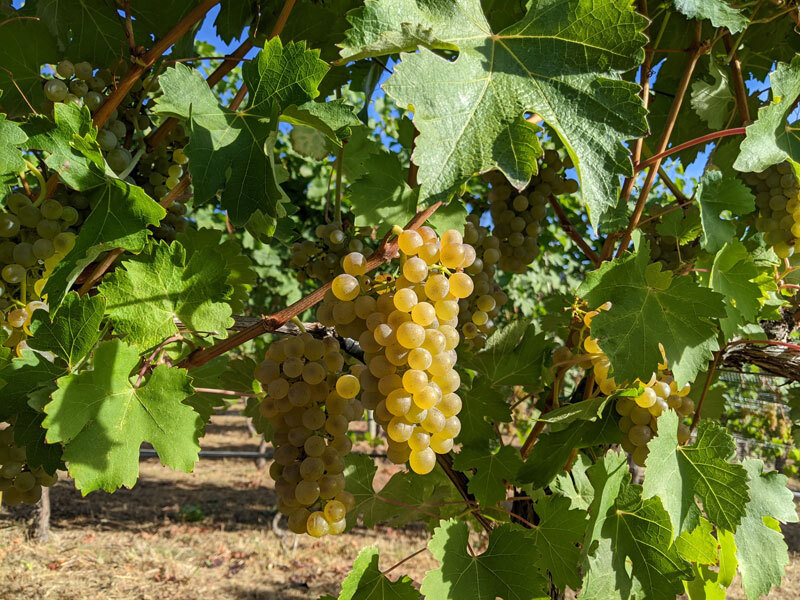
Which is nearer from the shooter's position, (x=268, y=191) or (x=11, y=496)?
(x=268, y=191)

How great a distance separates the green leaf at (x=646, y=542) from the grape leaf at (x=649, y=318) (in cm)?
33

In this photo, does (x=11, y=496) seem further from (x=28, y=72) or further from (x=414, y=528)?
(x=414, y=528)

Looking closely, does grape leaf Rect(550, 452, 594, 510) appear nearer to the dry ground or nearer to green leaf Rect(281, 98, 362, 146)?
green leaf Rect(281, 98, 362, 146)

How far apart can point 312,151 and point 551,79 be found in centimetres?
96

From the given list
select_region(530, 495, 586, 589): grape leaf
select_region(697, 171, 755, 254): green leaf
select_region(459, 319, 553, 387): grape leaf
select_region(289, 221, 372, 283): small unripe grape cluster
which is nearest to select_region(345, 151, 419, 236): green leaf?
select_region(289, 221, 372, 283): small unripe grape cluster

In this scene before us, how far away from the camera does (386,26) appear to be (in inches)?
33.7

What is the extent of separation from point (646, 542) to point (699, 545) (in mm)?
109

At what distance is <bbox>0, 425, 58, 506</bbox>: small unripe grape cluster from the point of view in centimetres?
112

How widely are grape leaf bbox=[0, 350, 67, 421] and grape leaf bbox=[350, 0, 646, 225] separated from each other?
74cm

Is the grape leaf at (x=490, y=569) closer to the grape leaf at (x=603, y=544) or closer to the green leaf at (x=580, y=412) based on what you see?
the grape leaf at (x=603, y=544)

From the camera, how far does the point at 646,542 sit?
49.1 inches

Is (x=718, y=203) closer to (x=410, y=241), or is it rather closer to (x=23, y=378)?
(x=410, y=241)

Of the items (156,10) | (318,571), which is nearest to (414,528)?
(318,571)

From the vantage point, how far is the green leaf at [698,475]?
3.76ft
